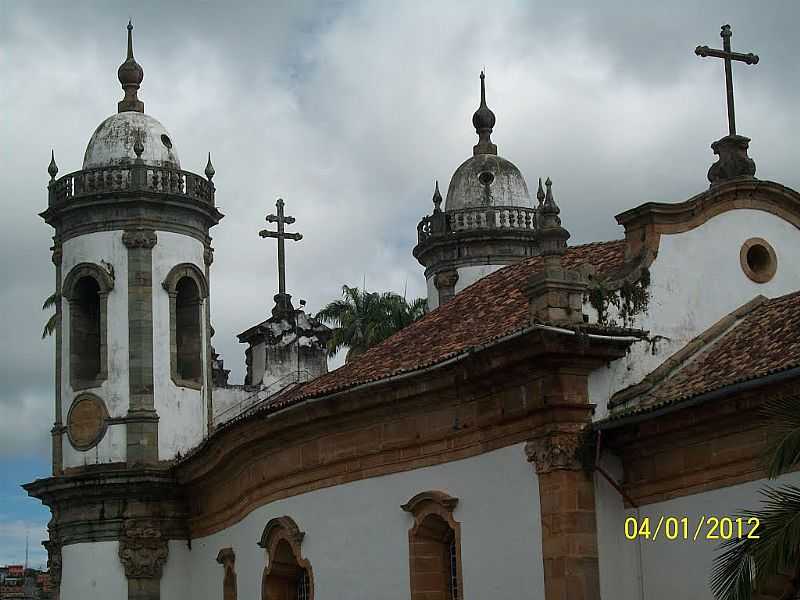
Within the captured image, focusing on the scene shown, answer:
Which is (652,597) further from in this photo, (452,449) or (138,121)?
(138,121)

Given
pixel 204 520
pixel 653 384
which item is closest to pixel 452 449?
pixel 653 384

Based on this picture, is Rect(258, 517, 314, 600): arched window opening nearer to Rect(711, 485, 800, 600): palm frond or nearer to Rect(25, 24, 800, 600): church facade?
Rect(25, 24, 800, 600): church facade

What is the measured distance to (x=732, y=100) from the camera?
22766 mm

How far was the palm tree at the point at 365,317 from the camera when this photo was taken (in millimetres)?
42750

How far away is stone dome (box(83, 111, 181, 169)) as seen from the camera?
35.0 m

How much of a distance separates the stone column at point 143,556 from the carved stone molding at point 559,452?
14.5 meters

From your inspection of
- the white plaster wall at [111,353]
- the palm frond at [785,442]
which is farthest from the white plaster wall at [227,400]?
the palm frond at [785,442]

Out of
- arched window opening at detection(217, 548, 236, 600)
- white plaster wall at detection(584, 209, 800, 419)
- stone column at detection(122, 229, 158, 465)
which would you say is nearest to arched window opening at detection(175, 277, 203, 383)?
stone column at detection(122, 229, 158, 465)

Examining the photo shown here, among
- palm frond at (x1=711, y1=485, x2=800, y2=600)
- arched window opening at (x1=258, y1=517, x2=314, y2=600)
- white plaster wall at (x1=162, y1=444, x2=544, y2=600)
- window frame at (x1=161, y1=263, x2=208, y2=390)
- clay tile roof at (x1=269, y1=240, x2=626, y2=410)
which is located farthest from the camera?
window frame at (x1=161, y1=263, x2=208, y2=390)

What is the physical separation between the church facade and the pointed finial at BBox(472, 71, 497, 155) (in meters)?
12.3

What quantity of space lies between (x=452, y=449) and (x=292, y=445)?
179 inches

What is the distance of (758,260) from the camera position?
74.3 feet

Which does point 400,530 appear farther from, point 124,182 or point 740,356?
point 124,182

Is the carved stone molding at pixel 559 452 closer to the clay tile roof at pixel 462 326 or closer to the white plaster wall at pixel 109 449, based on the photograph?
the clay tile roof at pixel 462 326
